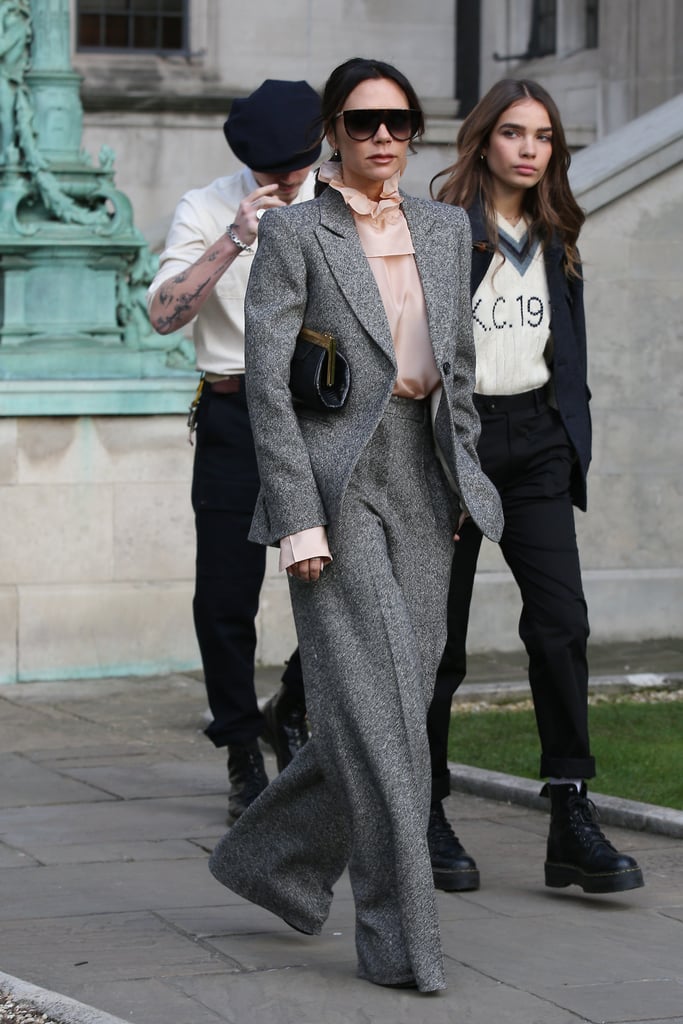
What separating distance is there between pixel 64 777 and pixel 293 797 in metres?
2.59

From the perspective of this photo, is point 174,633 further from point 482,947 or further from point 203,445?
point 482,947

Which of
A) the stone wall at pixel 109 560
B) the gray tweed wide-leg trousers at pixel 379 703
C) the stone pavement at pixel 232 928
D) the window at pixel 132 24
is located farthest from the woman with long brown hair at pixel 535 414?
the window at pixel 132 24

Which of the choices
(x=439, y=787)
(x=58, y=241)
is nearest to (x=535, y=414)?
(x=439, y=787)

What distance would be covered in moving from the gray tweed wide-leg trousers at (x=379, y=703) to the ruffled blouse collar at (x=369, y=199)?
42 cm

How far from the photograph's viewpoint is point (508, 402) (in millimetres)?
5535

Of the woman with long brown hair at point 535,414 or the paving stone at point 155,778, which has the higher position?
the woman with long brown hair at point 535,414

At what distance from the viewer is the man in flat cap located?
6121 mm

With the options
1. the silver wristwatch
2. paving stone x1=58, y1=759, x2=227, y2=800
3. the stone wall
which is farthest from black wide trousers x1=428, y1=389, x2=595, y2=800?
the stone wall

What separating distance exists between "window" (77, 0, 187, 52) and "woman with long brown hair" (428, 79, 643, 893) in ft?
49.4

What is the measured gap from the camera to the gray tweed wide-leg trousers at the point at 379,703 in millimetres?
4516

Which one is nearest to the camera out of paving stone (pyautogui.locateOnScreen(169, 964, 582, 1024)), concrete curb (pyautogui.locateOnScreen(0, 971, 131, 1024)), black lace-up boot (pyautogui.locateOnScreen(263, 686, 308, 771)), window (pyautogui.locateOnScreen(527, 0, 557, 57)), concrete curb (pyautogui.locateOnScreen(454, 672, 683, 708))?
concrete curb (pyautogui.locateOnScreen(0, 971, 131, 1024))

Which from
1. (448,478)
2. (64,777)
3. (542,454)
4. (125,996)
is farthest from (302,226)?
(64,777)

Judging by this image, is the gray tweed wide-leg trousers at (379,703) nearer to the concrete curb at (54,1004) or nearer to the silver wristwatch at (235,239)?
the concrete curb at (54,1004)

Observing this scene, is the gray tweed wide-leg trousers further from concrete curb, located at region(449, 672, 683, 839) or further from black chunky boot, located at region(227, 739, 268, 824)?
concrete curb, located at region(449, 672, 683, 839)
